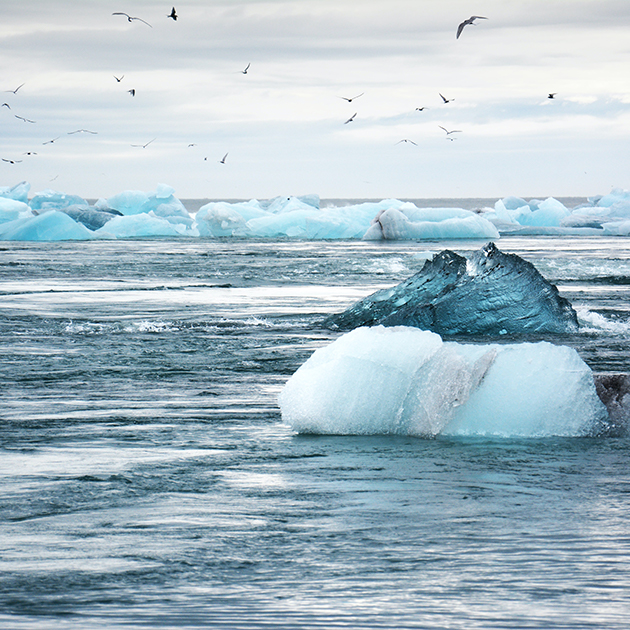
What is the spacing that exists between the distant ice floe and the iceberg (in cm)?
2665

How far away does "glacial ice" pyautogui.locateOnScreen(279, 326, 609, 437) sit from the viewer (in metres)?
6.17

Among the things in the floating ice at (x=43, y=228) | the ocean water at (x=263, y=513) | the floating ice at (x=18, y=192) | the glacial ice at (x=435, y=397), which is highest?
the floating ice at (x=18, y=192)

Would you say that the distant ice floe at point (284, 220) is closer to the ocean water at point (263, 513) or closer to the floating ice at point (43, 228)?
the floating ice at point (43, 228)

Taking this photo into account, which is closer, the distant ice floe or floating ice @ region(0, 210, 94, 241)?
floating ice @ region(0, 210, 94, 241)

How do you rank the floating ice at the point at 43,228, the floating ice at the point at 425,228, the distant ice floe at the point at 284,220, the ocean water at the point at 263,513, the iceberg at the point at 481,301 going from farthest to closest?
the distant ice floe at the point at 284,220
the floating ice at the point at 425,228
the floating ice at the point at 43,228
the iceberg at the point at 481,301
the ocean water at the point at 263,513

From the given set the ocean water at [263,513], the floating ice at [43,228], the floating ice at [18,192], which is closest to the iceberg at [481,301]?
the ocean water at [263,513]

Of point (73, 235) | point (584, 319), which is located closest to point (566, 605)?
point (584, 319)

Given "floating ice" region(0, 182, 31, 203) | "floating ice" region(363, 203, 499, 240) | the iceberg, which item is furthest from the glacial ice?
"floating ice" region(0, 182, 31, 203)

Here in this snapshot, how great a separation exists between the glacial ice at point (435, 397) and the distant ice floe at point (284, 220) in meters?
32.0

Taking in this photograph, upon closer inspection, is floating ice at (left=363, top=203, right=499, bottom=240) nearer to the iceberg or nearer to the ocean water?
the iceberg

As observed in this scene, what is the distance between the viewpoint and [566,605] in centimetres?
349

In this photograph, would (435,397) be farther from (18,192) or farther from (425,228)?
(18,192)

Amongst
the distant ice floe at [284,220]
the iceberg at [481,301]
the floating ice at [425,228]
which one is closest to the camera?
the iceberg at [481,301]

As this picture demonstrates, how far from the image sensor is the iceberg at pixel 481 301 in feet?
36.4
